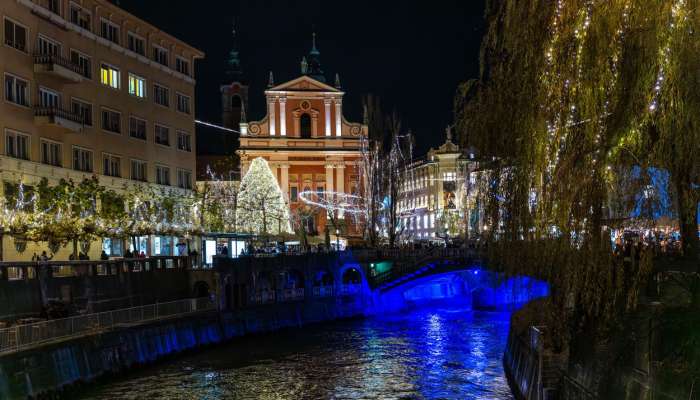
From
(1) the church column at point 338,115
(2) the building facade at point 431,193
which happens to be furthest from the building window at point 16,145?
(2) the building facade at point 431,193

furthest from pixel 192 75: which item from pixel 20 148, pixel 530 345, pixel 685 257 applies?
pixel 685 257

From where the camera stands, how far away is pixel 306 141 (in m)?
124

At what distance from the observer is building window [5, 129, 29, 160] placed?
55406mm

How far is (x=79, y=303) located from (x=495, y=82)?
27.9 meters

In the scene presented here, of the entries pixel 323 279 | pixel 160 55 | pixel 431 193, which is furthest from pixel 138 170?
pixel 431 193

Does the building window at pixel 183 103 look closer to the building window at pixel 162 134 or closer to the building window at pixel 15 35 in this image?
the building window at pixel 162 134

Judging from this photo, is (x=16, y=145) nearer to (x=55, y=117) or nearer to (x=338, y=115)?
(x=55, y=117)

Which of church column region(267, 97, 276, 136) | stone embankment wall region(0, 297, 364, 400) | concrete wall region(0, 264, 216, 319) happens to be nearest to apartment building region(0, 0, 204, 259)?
concrete wall region(0, 264, 216, 319)

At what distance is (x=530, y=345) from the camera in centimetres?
2941

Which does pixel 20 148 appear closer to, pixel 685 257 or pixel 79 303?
pixel 79 303

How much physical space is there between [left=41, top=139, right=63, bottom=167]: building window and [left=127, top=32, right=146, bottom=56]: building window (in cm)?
1342

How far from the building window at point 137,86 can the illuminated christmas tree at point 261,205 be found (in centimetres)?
1231

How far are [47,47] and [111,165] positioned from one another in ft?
38.1

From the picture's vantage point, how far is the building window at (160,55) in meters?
75.9
